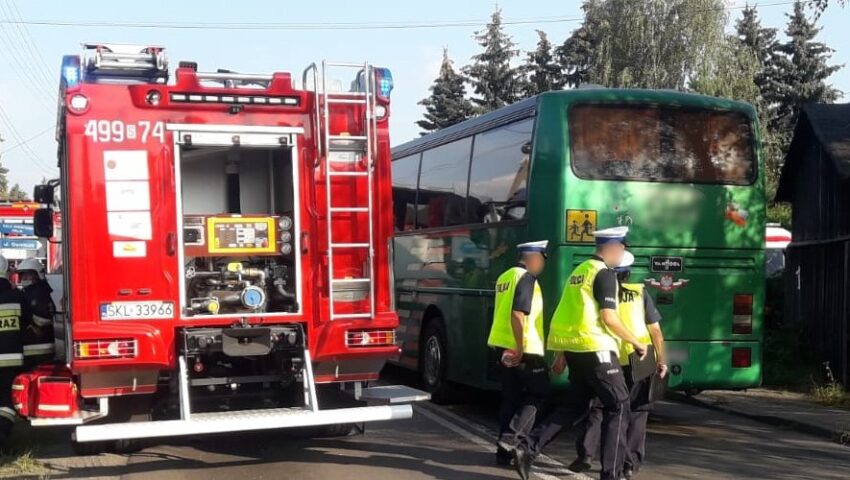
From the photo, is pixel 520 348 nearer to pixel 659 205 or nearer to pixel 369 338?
pixel 369 338

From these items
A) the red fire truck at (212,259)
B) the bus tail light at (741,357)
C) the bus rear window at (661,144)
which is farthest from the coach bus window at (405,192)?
the red fire truck at (212,259)

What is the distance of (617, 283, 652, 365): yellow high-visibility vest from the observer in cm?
759

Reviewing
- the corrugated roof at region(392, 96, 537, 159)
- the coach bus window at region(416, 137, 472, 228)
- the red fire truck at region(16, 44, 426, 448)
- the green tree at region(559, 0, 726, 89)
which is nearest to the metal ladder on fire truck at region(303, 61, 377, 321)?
the red fire truck at region(16, 44, 426, 448)

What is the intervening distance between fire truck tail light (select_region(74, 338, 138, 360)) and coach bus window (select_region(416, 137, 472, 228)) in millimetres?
4911

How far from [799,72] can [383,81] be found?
40.2 m

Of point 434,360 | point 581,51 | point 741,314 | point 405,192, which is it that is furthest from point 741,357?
point 581,51

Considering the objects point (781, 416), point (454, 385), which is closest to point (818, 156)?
point (781, 416)

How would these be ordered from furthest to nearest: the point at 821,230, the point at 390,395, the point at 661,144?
1. the point at 821,230
2. the point at 661,144
3. the point at 390,395

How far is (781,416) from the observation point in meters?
11.2

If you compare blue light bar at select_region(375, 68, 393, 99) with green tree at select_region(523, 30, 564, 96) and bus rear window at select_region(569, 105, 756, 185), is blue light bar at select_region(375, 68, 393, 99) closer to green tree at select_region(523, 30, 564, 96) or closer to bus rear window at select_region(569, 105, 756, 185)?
bus rear window at select_region(569, 105, 756, 185)

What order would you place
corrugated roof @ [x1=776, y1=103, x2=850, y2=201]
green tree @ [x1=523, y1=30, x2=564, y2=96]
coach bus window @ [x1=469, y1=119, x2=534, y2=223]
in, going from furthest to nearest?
green tree @ [x1=523, y1=30, x2=564, y2=96] < corrugated roof @ [x1=776, y1=103, x2=850, y2=201] < coach bus window @ [x1=469, y1=119, x2=534, y2=223]

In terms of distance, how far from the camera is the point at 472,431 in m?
10.3

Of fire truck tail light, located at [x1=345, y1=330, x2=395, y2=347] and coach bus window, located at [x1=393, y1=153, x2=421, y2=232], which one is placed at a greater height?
coach bus window, located at [x1=393, y1=153, x2=421, y2=232]

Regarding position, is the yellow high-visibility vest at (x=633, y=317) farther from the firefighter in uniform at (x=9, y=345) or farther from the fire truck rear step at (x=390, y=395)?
the firefighter in uniform at (x=9, y=345)
